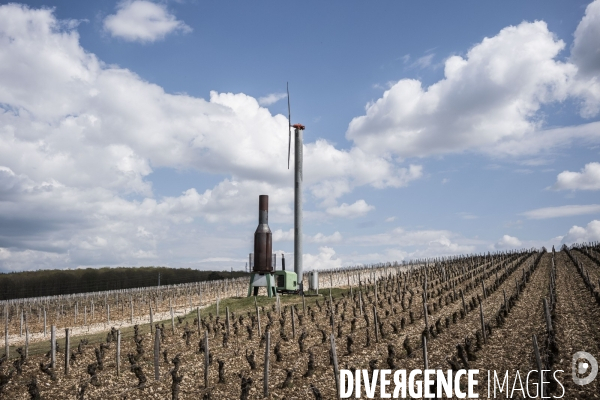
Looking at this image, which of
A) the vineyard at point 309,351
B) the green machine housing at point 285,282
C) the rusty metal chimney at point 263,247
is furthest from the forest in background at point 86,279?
the rusty metal chimney at point 263,247

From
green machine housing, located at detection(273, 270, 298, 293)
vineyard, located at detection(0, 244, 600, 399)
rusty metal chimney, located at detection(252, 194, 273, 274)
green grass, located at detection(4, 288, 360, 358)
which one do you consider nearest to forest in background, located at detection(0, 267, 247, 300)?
vineyard, located at detection(0, 244, 600, 399)

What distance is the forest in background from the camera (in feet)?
279

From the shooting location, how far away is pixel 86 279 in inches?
3605

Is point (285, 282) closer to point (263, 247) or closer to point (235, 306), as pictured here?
point (263, 247)

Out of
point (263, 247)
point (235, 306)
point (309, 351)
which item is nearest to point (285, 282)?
point (263, 247)

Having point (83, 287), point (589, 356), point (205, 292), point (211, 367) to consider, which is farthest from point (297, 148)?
point (83, 287)

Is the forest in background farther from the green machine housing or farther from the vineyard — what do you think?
the green machine housing

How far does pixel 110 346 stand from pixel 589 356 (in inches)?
975

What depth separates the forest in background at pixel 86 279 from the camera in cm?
8519

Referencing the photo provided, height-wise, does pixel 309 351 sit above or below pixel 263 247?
below

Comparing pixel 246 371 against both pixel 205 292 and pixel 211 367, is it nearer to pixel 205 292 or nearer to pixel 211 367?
pixel 211 367

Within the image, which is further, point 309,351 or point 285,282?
point 285,282

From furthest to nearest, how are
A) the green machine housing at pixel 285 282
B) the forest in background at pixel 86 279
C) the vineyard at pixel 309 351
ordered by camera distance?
the forest in background at pixel 86 279 → the green machine housing at pixel 285 282 → the vineyard at pixel 309 351

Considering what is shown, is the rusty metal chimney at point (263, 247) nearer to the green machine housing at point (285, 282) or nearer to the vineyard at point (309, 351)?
the green machine housing at point (285, 282)
